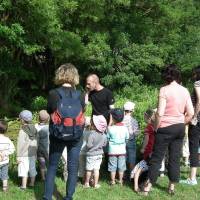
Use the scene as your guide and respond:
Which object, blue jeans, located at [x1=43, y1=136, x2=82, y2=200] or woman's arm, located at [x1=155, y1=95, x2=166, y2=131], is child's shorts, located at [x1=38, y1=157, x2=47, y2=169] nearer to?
blue jeans, located at [x1=43, y1=136, x2=82, y2=200]

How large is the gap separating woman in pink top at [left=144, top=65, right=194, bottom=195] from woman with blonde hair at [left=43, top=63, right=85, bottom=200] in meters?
1.08

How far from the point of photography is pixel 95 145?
271 inches

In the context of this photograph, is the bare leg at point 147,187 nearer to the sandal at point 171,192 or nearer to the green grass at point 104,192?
the green grass at point 104,192

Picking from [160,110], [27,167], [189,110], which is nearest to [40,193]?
[27,167]

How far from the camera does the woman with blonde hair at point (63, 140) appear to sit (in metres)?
5.78

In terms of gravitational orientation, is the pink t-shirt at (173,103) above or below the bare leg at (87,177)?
above

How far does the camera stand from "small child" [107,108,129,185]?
23.4ft

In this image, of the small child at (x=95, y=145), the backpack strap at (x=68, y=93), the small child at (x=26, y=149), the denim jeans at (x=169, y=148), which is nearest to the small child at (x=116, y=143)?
the small child at (x=95, y=145)

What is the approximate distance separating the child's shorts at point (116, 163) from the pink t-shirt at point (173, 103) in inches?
40.5

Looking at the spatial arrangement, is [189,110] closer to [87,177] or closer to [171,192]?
[171,192]

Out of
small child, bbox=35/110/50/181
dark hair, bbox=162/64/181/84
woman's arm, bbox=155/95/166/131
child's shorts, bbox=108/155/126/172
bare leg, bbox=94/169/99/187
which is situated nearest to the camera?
woman's arm, bbox=155/95/166/131

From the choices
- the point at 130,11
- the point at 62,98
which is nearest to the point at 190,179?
the point at 62,98

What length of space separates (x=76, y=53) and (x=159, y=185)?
7850 millimetres

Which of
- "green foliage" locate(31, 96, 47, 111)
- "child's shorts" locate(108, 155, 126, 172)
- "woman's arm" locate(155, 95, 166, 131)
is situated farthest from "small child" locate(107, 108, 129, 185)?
"green foliage" locate(31, 96, 47, 111)
